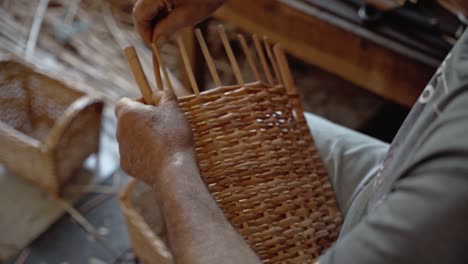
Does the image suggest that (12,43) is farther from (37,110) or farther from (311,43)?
(311,43)

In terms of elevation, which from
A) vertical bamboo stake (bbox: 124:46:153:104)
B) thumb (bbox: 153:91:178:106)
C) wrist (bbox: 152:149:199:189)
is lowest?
wrist (bbox: 152:149:199:189)

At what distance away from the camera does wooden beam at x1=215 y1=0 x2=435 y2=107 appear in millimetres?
1438

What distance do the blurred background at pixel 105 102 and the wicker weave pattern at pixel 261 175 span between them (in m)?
→ 0.60

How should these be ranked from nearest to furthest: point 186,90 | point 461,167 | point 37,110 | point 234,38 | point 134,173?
point 461,167 < point 134,173 < point 37,110 < point 186,90 < point 234,38

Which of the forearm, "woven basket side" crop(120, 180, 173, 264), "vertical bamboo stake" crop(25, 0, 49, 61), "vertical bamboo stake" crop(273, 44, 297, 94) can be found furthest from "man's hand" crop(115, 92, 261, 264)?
"vertical bamboo stake" crop(25, 0, 49, 61)

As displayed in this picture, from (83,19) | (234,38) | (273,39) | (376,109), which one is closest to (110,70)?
(83,19)

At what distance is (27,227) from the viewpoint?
158 centimetres

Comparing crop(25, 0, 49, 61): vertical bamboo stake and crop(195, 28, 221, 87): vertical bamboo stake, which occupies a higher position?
crop(195, 28, 221, 87): vertical bamboo stake

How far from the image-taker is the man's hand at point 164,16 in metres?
0.92

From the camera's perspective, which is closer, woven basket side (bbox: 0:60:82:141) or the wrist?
the wrist

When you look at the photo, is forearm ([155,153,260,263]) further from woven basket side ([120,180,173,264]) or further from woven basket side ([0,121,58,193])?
woven basket side ([0,121,58,193])

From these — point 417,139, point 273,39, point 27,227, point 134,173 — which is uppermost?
point 417,139

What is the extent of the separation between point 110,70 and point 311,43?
0.94m

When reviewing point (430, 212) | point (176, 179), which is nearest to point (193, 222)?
point (176, 179)
